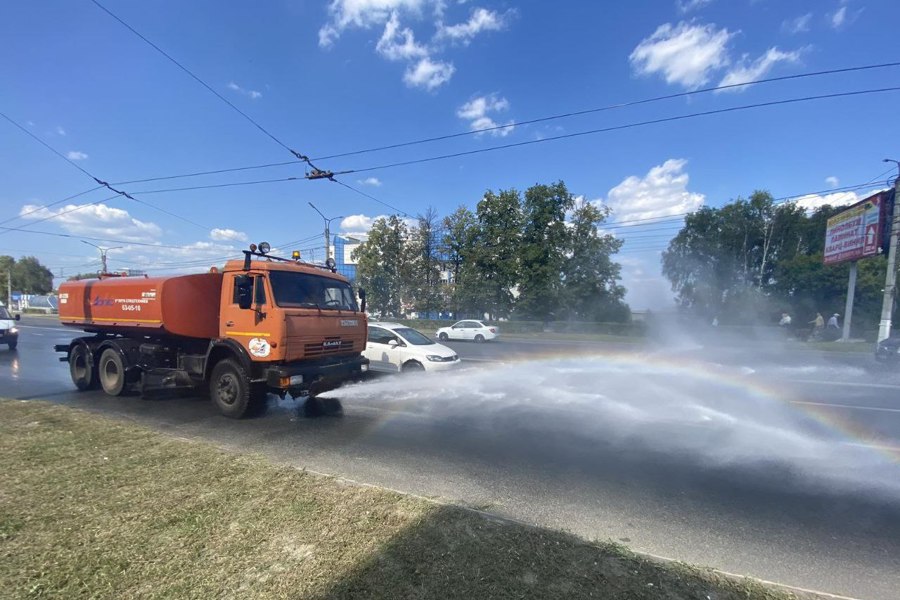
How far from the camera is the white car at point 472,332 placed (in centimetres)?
2771

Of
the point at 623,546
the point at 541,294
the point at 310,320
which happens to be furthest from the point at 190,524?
the point at 541,294

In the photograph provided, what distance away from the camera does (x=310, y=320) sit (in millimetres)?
7371

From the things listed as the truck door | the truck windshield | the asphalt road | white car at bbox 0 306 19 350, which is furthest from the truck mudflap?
white car at bbox 0 306 19 350

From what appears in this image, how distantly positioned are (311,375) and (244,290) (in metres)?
1.85

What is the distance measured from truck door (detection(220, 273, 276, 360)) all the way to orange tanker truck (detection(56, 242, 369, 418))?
0.02 metres

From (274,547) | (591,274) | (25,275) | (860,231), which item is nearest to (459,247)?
(591,274)

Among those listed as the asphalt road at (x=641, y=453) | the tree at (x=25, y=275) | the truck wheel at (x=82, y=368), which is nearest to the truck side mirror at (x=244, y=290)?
the asphalt road at (x=641, y=453)

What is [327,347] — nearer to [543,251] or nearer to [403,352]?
[403,352]

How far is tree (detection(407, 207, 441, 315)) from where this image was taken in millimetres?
40469

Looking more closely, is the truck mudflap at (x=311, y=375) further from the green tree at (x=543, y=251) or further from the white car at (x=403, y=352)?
the green tree at (x=543, y=251)

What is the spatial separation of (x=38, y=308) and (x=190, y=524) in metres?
85.5

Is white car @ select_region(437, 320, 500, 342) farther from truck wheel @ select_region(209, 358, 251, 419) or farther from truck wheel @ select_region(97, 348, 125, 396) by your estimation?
truck wheel @ select_region(209, 358, 251, 419)

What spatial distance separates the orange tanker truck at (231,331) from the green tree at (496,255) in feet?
99.9

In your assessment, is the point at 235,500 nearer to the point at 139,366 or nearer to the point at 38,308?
the point at 139,366
